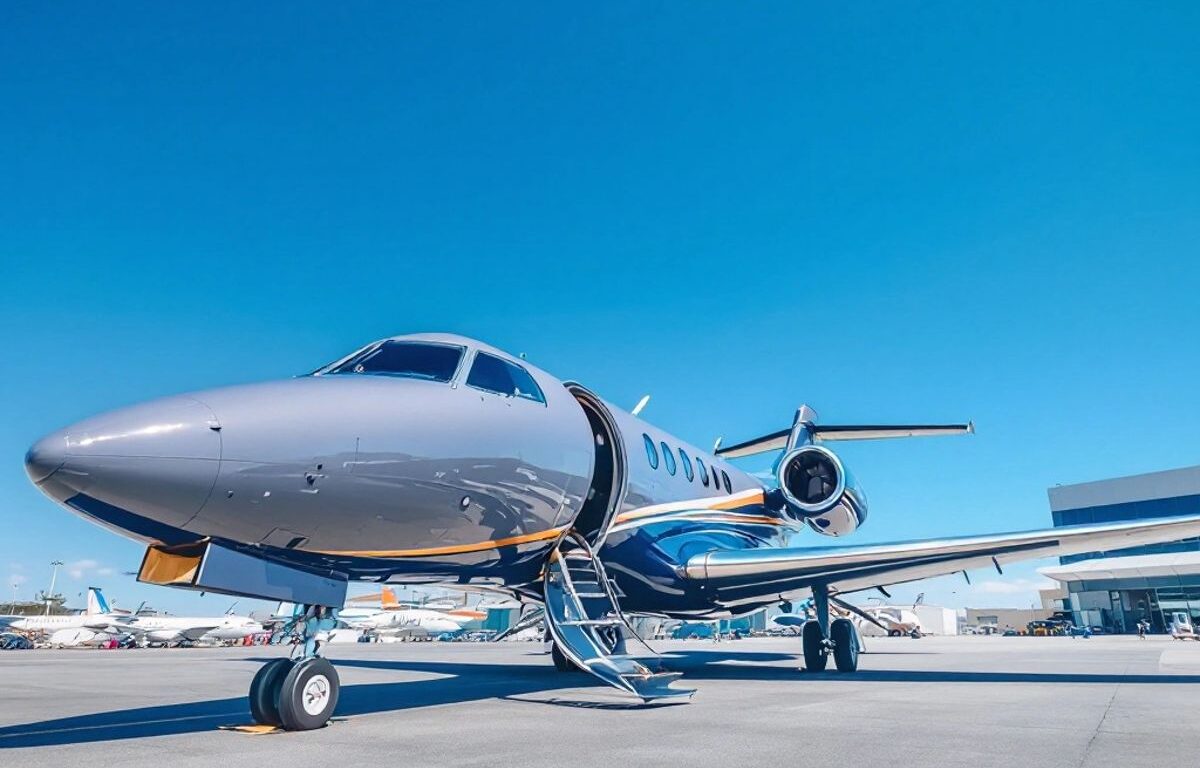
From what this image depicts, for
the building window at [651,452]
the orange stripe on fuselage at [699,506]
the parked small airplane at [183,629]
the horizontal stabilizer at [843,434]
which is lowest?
the parked small airplane at [183,629]

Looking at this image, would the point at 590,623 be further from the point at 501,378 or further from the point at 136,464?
the point at 136,464

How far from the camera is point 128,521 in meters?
5.46

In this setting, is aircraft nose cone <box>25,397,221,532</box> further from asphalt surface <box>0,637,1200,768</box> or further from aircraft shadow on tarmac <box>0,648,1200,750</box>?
aircraft shadow on tarmac <box>0,648,1200,750</box>

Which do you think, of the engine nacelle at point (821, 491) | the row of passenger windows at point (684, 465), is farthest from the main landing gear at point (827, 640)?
the row of passenger windows at point (684, 465)

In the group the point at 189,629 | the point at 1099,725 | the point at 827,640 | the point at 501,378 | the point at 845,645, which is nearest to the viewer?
the point at 1099,725

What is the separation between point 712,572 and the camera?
11.9 m

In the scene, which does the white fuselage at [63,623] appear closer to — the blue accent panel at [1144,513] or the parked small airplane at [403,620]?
the parked small airplane at [403,620]

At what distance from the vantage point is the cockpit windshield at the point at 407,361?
758cm

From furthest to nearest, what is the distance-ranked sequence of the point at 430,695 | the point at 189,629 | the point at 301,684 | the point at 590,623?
the point at 189,629 → the point at 430,695 → the point at 590,623 → the point at 301,684

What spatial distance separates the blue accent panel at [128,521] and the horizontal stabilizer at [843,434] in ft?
53.9

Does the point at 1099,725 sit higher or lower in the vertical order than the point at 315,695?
lower

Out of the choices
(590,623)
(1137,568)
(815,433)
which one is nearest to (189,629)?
(815,433)

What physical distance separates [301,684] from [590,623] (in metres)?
3.54

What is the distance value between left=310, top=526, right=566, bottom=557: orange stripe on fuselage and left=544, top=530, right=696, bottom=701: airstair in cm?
67
